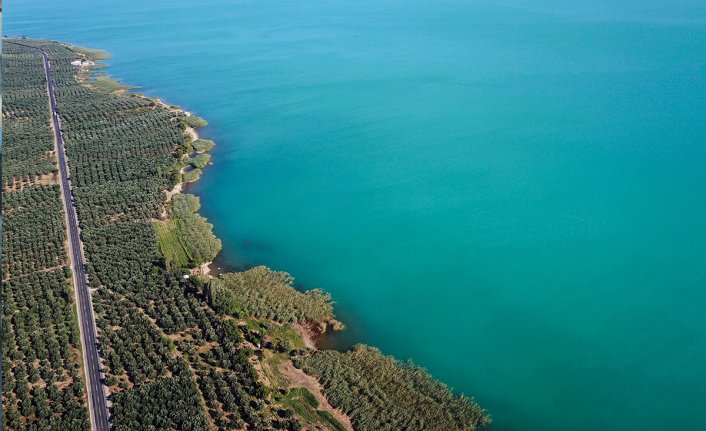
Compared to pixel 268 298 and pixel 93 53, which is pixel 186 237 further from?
pixel 93 53

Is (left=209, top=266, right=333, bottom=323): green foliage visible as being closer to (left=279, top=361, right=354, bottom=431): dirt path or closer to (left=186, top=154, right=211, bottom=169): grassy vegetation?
(left=279, top=361, right=354, bottom=431): dirt path

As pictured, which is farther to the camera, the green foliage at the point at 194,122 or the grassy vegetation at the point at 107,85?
the grassy vegetation at the point at 107,85

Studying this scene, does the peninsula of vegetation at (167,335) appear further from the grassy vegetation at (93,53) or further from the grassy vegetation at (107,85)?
the grassy vegetation at (93,53)

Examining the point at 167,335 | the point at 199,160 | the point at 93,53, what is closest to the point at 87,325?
the point at 167,335


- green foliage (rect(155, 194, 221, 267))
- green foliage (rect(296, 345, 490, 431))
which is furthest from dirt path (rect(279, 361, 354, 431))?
green foliage (rect(155, 194, 221, 267))

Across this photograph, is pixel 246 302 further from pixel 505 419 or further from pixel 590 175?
pixel 590 175

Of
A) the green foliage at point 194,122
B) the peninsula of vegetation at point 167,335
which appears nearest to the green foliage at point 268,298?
the peninsula of vegetation at point 167,335
